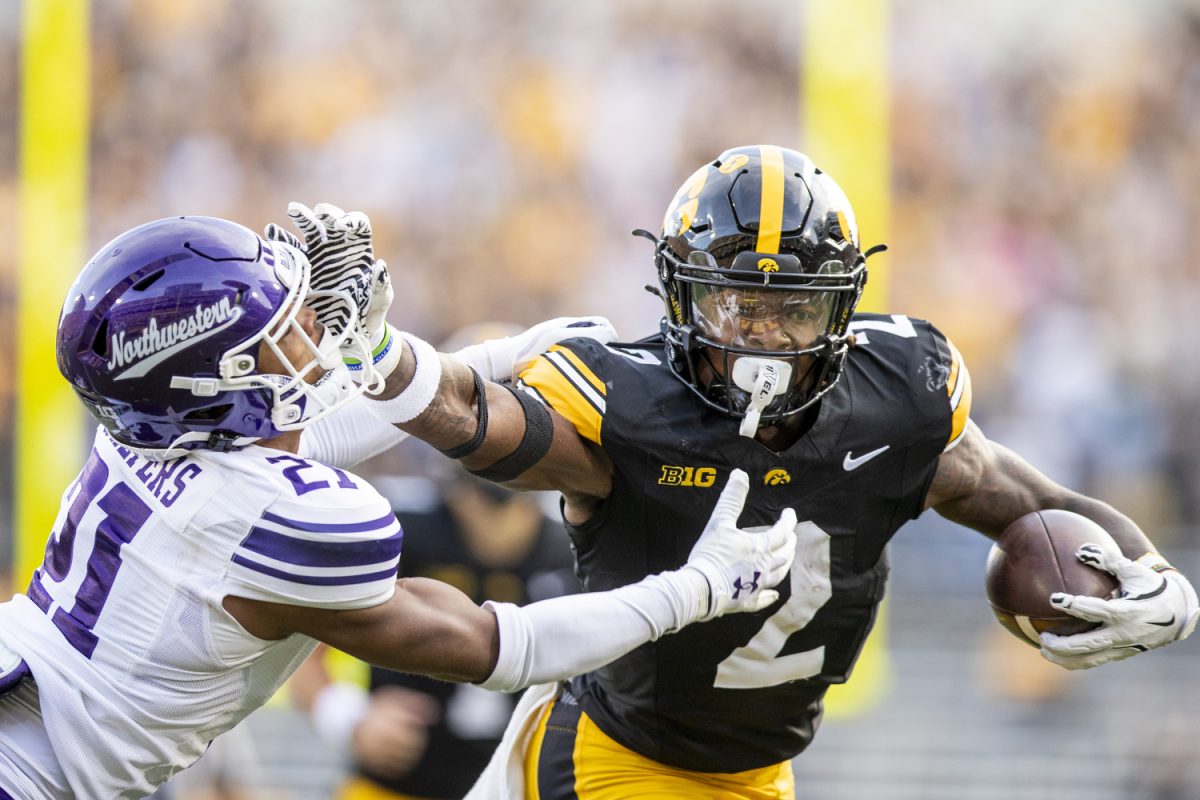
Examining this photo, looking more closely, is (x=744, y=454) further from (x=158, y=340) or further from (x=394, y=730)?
(x=394, y=730)

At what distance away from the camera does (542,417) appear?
2.61 m

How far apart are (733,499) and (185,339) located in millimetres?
938

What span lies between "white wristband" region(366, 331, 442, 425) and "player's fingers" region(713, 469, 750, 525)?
20.8 inches

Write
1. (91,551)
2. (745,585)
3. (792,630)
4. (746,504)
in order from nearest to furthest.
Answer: (91,551), (745,585), (746,504), (792,630)

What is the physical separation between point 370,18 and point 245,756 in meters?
4.09

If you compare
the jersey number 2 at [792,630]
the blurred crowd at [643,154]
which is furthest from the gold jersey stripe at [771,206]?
the blurred crowd at [643,154]

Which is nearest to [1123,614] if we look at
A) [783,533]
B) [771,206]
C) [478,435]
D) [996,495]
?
[996,495]

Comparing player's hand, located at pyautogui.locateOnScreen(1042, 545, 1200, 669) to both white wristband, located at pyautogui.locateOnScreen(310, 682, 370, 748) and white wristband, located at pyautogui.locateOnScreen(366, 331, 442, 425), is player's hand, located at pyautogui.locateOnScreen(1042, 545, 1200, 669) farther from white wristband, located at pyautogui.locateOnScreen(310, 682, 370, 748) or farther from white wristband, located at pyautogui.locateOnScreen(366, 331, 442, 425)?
white wristband, located at pyautogui.locateOnScreen(310, 682, 370, 748)

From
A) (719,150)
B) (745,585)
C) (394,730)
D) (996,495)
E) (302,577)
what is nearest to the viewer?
(302,577)

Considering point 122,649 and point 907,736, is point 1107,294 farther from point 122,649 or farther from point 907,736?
point 122,649

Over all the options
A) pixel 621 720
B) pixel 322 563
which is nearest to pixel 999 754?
pixel 621 720

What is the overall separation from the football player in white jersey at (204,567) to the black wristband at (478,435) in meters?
0.27

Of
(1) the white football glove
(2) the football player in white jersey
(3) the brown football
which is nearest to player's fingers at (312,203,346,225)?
(1) the white football glove

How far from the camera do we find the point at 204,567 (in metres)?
2.20
